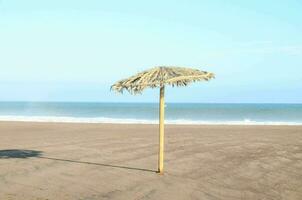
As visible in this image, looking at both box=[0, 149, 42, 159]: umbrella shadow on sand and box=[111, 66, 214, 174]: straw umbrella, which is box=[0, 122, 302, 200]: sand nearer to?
box=[0, 149, 42, 159]: umbrella shadow on sand

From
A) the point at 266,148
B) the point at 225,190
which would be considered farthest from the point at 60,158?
Answer: the point at 266,148

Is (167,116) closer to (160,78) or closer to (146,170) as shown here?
(146,170)

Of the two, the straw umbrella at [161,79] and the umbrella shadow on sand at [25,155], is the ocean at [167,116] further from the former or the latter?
the straw umbrella at [161,79]

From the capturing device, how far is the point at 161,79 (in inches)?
382

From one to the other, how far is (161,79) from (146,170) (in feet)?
7.54

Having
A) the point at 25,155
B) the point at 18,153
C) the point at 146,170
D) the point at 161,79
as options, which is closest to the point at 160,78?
the point at 161,79

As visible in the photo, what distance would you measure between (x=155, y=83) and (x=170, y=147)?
5.95m

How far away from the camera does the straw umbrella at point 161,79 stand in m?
9.70

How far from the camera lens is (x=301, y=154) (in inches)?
550

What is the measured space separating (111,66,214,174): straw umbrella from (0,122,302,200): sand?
1.16 metres

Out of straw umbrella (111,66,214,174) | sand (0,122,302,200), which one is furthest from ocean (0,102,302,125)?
straw umbrella (111,66,214,174)

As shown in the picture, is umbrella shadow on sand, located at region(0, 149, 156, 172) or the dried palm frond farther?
umbrella shadow on sand, located at region(0, 149, 156, 172)

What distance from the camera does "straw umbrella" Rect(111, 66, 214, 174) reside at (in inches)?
382

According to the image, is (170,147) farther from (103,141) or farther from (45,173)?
(45,173)
